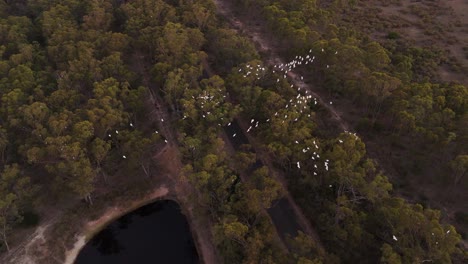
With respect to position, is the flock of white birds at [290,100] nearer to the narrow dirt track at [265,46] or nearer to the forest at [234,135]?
the forest at [234,135]

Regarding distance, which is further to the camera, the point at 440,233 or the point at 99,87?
the point at 99,87

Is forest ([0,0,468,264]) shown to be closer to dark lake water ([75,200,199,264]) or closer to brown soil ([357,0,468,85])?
dark lake water ([75,200,199,264])

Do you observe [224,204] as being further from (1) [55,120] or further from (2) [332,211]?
(1) [55,120]

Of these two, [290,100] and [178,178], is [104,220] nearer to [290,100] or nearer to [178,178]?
[178,178]

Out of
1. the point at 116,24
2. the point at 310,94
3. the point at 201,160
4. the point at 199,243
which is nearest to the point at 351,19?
the point at 310,94

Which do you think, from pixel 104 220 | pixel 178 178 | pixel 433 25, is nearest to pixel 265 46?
pixel 178 178
